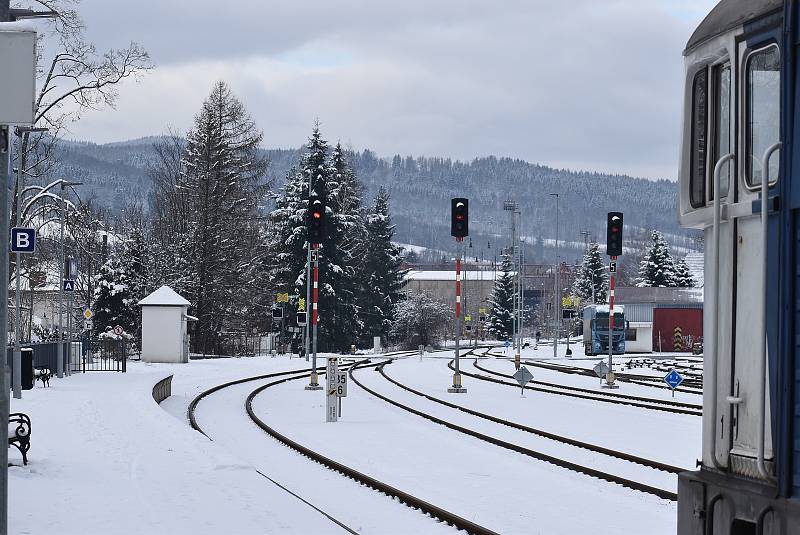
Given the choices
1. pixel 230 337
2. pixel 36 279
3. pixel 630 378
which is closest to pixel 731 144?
pixel 630 378

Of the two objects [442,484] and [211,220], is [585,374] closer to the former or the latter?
[211,220]

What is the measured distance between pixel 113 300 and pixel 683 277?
62.1 m

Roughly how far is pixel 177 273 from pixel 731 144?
59.9m

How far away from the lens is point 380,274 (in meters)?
83.5

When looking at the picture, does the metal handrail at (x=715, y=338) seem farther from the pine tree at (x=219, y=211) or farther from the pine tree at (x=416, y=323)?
the pine tree at (x=416, y=323)

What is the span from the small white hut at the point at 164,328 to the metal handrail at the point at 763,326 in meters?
42.7

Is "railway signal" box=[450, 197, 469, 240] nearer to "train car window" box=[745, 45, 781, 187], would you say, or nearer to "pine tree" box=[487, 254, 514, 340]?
"train car window" box=[745, 45, 781, 187]

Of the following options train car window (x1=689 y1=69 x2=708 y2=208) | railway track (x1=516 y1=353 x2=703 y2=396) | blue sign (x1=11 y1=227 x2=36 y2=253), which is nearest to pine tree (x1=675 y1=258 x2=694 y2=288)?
railway track (x1=516 y1=353 x2=703 y2=396)

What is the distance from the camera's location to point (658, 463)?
16547 millimetres

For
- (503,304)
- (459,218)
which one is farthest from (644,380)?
(503,304)

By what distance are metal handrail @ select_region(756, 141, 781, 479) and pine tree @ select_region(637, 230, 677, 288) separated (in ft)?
351

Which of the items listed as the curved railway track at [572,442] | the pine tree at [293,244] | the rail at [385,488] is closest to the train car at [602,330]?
the pine tree at [293,244]

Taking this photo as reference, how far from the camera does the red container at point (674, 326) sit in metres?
77.7

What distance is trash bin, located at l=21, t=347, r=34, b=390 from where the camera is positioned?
89.0 feet
